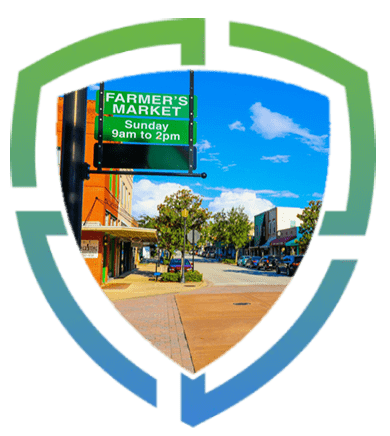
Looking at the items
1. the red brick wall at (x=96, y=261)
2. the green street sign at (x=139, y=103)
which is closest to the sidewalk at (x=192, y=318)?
the red brick wall at (x=96, y=261)

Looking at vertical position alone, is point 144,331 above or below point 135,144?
below

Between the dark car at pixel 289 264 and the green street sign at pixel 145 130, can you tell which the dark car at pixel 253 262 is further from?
the green street sign at pixel 145 130

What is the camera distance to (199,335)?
6465 mm

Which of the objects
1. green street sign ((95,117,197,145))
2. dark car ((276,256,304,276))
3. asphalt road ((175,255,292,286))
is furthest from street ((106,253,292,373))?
dark car ((276,256,304,276))

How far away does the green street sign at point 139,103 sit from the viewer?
10.7 ft

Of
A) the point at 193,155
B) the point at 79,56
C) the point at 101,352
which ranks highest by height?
the point at 79,56

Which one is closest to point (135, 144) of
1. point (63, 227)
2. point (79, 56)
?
point (79, 56)

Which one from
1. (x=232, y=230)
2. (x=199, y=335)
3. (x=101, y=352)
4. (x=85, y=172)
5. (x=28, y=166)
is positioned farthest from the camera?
(x=232, y=230)

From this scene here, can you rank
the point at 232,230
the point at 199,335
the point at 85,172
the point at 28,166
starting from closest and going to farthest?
the point at 28,166, the point at 85,172, the point at 199,335, the point at 232,230

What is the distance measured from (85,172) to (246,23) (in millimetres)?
1994

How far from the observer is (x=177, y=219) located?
18.7 metres

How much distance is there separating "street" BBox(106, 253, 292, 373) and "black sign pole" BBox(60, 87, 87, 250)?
8.95ft

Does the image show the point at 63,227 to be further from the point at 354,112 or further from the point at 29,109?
the point at 354,112

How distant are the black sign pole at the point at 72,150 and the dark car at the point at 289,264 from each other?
16.9 m
